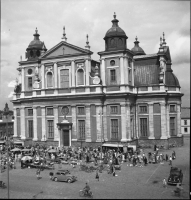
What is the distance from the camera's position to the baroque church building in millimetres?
44656

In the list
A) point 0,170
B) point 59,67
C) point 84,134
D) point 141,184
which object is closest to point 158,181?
point 141,184

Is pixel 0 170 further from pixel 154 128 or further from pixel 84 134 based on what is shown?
pixel 154 128

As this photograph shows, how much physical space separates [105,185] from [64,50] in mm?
29180

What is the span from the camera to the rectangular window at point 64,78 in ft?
155

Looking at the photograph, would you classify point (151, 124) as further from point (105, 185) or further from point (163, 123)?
point (105, 185)

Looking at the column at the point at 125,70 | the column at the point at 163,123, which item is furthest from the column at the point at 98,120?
the column at the point at 163,123

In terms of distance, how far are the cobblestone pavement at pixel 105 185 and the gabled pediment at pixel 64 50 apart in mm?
21285

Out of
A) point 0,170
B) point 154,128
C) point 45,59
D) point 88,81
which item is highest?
point 45,59

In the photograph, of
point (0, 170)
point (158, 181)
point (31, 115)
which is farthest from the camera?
point (31, 115)

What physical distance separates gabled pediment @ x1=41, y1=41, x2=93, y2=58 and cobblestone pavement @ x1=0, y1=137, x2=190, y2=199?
69.8 ft

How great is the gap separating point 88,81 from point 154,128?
13.4 meters

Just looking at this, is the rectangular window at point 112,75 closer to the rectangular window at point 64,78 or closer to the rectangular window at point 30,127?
the rectangular window at point 64,78

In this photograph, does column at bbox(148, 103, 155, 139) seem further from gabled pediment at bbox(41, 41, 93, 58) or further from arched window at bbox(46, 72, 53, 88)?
arched window at bbox(46, 72, 53, 88)

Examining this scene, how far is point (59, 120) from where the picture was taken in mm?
47031
